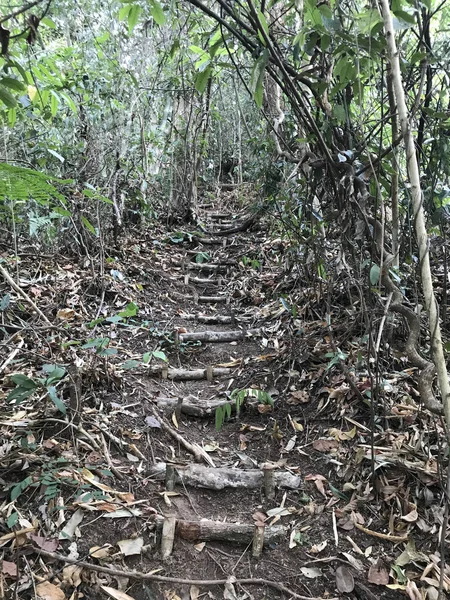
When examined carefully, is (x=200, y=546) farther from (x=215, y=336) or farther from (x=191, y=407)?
(x=215, y=336)

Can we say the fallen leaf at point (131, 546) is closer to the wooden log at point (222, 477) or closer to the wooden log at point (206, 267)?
the wooden log at point (222, 477)

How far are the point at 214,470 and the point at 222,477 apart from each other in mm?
63

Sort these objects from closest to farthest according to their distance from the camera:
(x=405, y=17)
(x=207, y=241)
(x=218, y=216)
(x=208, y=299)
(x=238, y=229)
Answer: (x=405, y=17) < (x=208, y=299) < (x=207, y=241) < (x=238, y=229) < (x=218, y=216)

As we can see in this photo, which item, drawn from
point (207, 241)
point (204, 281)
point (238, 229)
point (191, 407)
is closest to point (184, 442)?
point (191, 407)

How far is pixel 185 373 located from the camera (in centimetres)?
358

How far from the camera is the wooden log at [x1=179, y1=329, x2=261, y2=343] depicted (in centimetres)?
414

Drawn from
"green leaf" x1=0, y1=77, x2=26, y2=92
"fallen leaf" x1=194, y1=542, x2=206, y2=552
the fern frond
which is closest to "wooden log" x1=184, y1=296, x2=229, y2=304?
the fern frond

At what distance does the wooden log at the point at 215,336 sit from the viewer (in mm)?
4141

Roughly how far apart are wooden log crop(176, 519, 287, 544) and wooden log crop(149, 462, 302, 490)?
298 mm

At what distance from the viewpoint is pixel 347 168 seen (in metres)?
2.34

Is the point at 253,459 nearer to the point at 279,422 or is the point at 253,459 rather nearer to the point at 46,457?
the point at 279,422

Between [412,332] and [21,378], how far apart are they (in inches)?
71.4

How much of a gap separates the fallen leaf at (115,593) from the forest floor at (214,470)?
1 cm

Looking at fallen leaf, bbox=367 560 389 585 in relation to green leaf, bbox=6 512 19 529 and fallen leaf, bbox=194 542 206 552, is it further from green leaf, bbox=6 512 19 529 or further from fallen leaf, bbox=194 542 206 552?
green leaf, bbox=6 512 19 529
